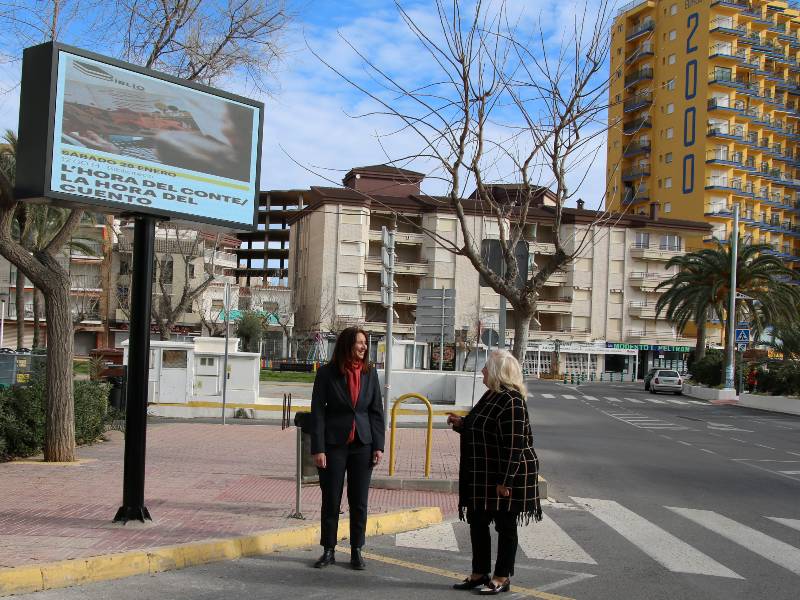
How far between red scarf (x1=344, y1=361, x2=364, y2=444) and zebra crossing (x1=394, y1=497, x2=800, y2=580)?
5.69 feet

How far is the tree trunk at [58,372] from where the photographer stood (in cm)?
1145

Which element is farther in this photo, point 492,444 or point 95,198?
point 95,198

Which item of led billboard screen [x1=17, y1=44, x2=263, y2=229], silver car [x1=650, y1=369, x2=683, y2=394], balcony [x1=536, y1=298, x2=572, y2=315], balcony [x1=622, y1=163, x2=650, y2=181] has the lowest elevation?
silver car [x1=650, y1=369, x2=683, y2=394]

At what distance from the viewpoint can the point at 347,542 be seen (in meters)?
7.77

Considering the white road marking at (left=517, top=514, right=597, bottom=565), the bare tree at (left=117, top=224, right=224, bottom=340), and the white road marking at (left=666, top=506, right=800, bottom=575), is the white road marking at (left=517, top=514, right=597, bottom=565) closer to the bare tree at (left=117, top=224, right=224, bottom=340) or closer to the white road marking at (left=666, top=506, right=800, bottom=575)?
the white road marking at (left=666, top=506, right=800, bottom=575)

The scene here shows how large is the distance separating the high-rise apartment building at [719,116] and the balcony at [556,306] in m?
12.3

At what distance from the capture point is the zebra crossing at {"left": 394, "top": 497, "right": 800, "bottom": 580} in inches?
295

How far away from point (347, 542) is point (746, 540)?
3921 millimetres

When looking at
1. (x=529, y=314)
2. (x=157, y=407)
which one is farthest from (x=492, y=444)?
(x=157, y=407)

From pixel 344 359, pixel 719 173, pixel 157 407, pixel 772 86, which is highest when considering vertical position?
pixel 772 86

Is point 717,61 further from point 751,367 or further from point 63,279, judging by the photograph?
point 63,279

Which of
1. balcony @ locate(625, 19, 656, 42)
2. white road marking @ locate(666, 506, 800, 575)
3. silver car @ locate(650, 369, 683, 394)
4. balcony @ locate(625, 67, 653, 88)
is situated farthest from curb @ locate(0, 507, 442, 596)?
balcony @ locate(625, 67, 653, 88)

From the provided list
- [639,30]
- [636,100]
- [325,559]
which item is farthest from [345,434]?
[639,30]

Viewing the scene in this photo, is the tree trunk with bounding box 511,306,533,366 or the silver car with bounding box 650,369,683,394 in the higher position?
the tree trunk with bounding box 511,306,533,366
